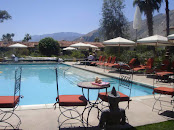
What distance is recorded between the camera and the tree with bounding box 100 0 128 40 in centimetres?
2625

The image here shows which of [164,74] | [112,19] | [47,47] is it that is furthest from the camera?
[47,47]

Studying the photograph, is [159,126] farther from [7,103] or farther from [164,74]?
[164,74]

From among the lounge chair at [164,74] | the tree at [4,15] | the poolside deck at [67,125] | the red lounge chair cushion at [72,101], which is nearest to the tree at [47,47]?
the tree at [4,15]

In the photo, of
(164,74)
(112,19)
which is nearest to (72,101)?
(164,74)

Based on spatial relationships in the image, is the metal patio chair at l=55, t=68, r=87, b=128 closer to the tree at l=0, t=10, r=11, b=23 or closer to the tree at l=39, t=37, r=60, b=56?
the tree at l=39, t=37, r=60, b=56

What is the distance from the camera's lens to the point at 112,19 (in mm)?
26359

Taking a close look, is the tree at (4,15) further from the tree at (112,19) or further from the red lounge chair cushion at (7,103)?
the red lounge chair cushion at (7,103)

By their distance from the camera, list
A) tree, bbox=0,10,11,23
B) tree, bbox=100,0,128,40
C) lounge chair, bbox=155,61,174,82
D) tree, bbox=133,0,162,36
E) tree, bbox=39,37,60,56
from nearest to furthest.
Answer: lounge chair, bbox=155,61,174,82 → tree, bbox=133,0,162,36 → tree, bbox=100,0,128,40 → tree, bbox=39,37,60,56 → tree, bbox=0,10,11,23

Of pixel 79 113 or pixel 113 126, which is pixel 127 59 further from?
pixel 113 126

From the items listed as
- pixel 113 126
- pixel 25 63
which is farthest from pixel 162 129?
pixel 25 63

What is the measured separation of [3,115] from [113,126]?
97.9 inches

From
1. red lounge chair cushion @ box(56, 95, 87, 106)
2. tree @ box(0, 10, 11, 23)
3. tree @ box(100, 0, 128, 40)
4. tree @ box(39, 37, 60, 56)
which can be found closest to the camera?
red lounge chair cushion @ box(56, 95, 87, 106)

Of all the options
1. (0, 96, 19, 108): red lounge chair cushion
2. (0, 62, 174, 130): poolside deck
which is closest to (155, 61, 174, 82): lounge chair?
(0, 62, 174, 130): poolside deck

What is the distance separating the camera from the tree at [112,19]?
26250 millimetres
